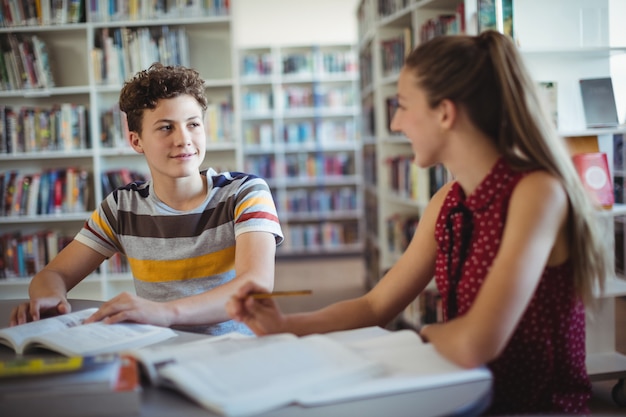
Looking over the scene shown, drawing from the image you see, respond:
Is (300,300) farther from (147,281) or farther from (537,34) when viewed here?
(147,281)

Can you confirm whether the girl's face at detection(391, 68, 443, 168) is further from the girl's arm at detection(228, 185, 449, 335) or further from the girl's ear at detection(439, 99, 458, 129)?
the girl's arm at detection(228, 185, 449, 335)

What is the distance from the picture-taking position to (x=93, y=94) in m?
3.56

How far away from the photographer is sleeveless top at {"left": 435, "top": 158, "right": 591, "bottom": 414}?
3.68 feet

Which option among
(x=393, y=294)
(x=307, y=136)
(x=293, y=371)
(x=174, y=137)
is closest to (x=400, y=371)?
(x=293, y=371)

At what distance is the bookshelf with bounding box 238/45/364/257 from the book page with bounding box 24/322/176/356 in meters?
5.78

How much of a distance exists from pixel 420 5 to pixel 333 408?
9.37 feet

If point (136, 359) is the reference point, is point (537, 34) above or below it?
above

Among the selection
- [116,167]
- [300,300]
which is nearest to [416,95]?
[116,167]

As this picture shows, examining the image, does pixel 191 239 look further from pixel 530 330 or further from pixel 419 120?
pixel 530 330

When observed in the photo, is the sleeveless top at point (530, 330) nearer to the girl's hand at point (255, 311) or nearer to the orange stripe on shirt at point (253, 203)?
the girl's hand at point (255, 311)

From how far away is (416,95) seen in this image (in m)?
1.15

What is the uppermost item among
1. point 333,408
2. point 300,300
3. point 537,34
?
point 537,34

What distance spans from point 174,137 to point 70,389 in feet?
3.05

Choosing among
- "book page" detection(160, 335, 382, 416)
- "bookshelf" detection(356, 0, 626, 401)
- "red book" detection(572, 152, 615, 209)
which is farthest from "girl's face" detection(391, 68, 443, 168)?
"red book" detection(572, 152, 615, 209)
